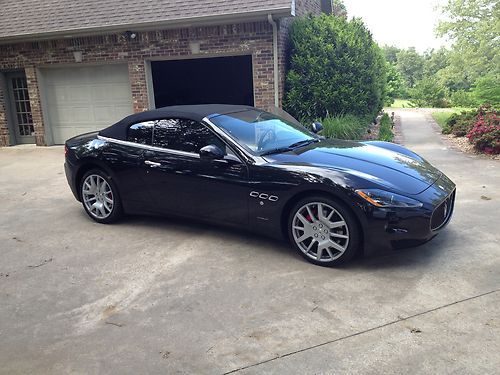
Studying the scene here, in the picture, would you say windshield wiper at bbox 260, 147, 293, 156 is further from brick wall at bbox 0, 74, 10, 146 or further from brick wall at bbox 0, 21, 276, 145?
brick wall at bbox 0, 74, 10, 146

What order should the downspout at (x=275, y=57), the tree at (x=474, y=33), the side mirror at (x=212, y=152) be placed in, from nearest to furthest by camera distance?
the side mirror at (x=212, y=152), the downspout at (x=275, y=57), the tree at (x=474, y=33)

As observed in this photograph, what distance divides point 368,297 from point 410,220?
0.79 metres

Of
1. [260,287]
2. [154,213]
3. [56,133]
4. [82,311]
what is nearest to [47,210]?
[154,213]

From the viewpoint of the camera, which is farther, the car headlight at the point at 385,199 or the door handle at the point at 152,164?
the door handle at the point at 152,164

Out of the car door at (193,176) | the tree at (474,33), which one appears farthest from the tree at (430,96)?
the car door at (193,176)

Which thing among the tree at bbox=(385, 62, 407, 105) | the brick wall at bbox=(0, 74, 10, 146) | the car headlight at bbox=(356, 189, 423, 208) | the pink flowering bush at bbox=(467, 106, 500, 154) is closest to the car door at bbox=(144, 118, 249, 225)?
the car headlight at bbox=(356, 189, 423, 208)

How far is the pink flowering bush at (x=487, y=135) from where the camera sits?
9.31 m

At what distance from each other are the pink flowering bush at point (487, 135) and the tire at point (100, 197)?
297 inches

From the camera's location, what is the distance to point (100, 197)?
5.79m

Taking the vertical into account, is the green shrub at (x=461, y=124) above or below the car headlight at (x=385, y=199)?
below

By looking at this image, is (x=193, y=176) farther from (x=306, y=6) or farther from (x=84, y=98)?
(x=306, y=6)

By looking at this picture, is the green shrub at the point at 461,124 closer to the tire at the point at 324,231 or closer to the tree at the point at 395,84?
the tire at the point at 324,231

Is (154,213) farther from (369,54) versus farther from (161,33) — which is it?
(369,54)

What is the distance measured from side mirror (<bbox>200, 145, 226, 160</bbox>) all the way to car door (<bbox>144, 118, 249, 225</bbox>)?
0.06 meters
